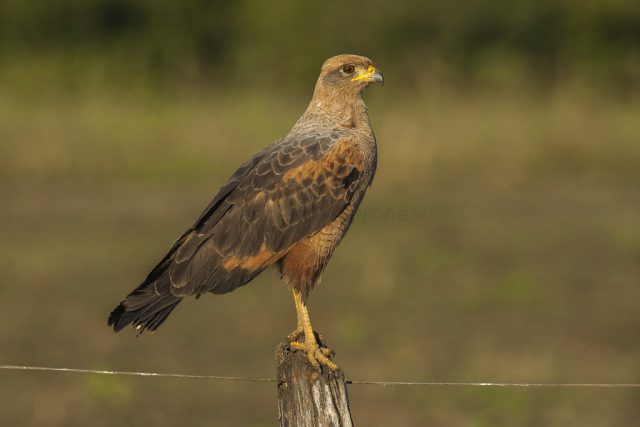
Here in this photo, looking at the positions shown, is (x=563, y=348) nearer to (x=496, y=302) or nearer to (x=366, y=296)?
(x=496, y=302)

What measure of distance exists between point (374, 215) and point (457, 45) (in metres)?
6.65

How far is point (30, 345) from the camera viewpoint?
27.6 feet

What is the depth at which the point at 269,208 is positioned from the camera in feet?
16.4

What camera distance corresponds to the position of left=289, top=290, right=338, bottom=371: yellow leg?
441 centimetres

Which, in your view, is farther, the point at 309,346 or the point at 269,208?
the point at 269,208

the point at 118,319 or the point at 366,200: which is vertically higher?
the point at 366,200

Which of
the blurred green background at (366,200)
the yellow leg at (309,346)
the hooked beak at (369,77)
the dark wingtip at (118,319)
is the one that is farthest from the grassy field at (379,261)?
the dark wingtip at (118,319)

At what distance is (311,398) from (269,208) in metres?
1.18

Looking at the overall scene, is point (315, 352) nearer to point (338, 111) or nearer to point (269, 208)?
point (269, 208)

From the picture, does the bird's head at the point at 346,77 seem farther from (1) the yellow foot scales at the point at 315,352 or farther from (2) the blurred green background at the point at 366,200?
(2) the blurred green background at the point at 366,200

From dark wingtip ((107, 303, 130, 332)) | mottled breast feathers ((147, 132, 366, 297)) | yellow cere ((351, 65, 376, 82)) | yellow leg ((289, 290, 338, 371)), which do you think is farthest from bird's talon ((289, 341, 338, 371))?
yellow cere ((351, 65, 376, 82))

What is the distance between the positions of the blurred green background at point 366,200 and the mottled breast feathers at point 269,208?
2515mm

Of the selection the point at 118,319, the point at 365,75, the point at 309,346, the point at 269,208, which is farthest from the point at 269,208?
the point at 365,75

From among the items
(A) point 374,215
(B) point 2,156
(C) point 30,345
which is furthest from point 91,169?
(C) point 30,345
